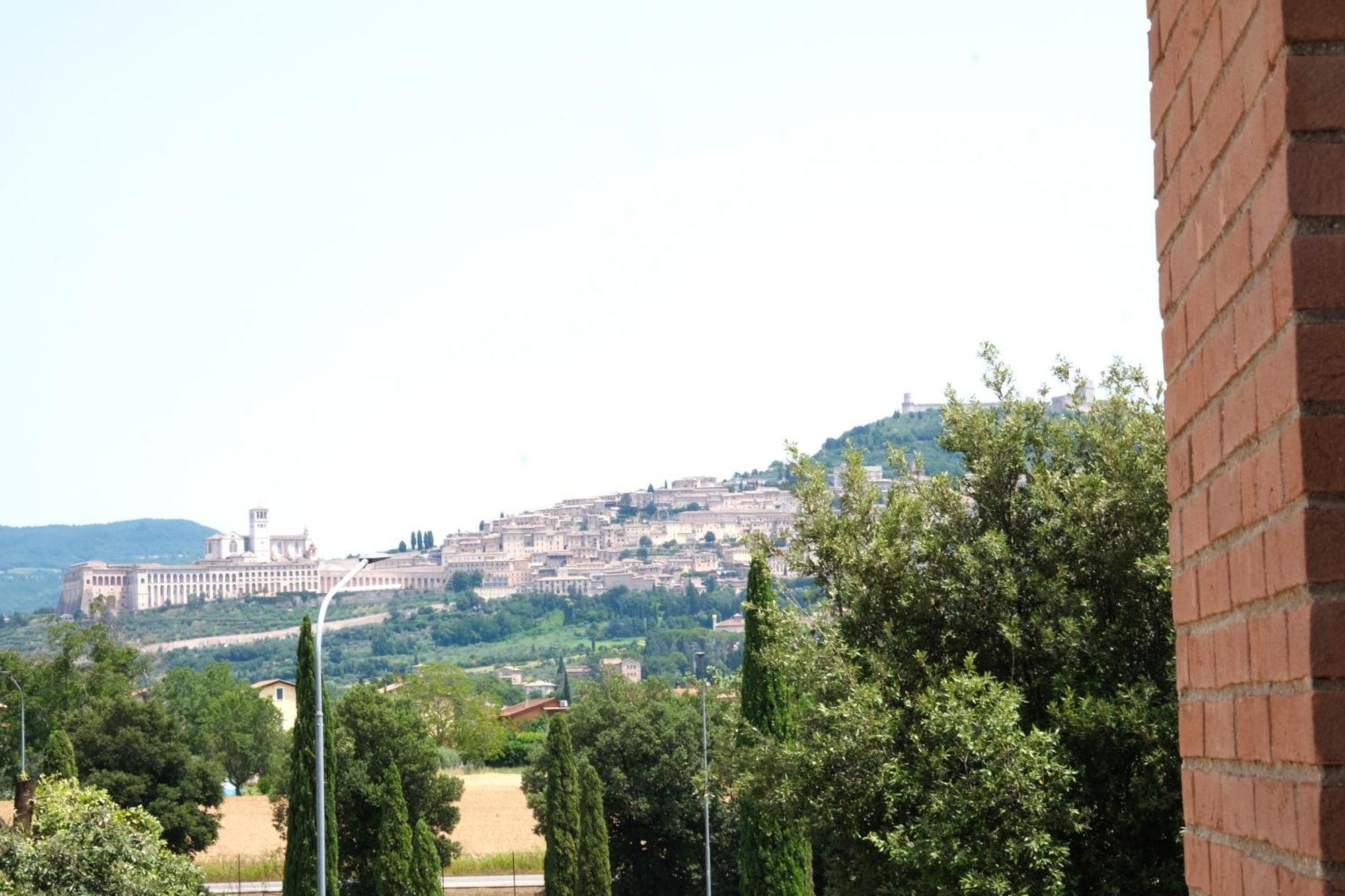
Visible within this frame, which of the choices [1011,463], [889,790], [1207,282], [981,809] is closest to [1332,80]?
[1207,282]

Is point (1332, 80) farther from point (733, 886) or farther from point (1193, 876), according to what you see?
point (733, 886)

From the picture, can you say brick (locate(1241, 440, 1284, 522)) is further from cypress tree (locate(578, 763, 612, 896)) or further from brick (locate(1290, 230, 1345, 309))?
cypress tree (locate(578, 763, 612, 896))

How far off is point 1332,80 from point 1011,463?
15.8m

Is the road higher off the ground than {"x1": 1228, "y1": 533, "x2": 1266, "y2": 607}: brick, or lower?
lower

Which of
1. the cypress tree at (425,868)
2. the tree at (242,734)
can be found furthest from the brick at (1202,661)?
the tree at (242,734)

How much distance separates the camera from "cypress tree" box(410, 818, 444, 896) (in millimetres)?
34625

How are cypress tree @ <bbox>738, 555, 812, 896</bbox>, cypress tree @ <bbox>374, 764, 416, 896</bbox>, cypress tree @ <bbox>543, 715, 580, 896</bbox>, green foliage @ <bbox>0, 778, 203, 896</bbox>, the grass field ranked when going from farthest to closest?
the grass field
cypress tree @ <bbox>543, 715, 580, 896</bbox>
cypress tree @ <bbox>374, 764, 416, 896</bbox>
cypress tree @ <bbox>738, 555, 812, 896</bbox>
green foliage @ <bbox>0, 778, 203, 896</bbox>

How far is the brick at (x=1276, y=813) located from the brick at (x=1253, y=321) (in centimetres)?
43

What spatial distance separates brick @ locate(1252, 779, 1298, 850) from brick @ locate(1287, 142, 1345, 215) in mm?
538

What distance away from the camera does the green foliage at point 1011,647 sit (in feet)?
45.5

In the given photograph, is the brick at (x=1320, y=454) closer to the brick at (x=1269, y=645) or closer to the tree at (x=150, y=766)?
the brick at (x=1269, y=645)

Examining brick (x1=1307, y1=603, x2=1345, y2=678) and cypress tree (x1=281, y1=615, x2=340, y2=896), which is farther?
cypress tree (x1=281, y1=615, x2=340, y2=896)

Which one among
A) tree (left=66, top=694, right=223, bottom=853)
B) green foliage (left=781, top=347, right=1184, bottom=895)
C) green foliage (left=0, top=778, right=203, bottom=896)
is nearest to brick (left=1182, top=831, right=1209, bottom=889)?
green foliage (left=781, top=347, right=1184, bottom=895)

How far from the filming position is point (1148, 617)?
1547 cm
